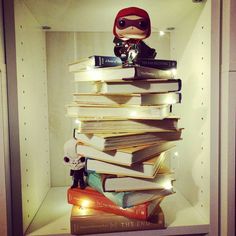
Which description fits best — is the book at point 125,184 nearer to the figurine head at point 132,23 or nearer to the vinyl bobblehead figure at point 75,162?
the vinyl bobblehead figure at point 75,162

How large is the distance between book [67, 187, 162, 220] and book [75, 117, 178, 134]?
0.66ft

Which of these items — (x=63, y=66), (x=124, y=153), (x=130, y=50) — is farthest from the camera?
(x=63, y=66)

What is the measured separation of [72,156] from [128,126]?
245 mm

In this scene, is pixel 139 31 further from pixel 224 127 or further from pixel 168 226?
pixel 168 226

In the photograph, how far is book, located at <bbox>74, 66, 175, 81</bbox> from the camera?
2.56ft

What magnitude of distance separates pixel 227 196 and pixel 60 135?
0.70 metres

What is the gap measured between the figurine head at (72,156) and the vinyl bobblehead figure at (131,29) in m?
0.32

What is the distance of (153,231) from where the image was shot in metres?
0.82

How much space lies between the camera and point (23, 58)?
85cm

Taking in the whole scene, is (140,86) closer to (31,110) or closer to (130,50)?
(130,50)

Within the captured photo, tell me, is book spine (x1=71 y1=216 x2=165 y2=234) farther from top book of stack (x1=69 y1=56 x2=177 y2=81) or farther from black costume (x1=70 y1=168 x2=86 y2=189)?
top book of stack (x1=69 y1=56 x2=177 y2=81)

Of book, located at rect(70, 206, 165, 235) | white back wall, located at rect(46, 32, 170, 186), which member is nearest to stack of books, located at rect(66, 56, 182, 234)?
book, located at rect(70, 206, 165, 235)

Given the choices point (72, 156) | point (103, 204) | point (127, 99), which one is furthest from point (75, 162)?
point (127, 99)

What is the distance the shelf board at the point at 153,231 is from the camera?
32.3 inches
